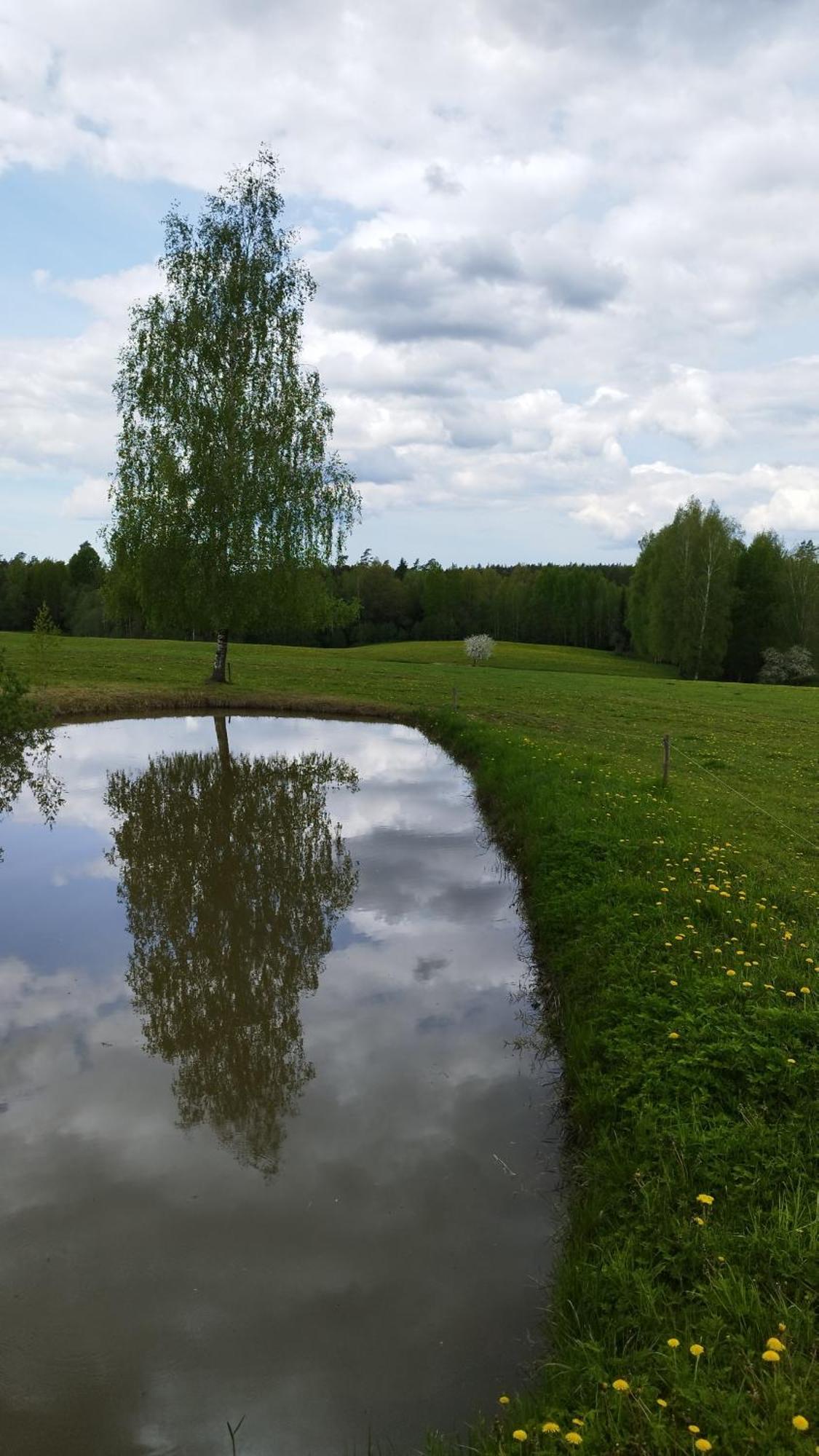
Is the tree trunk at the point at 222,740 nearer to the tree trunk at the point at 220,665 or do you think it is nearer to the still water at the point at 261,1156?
the tree trunk at the point at 220,665

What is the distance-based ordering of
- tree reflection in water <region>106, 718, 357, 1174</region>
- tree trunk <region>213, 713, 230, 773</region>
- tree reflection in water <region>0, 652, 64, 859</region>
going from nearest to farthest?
tree reflection in water <region>106, 718, 357, 1174</region> < tree reflection in water <region>0, 652, 64, 859</region> < tree trunk <region>213, 713, 230, 773</region>

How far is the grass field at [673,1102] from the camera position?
3572 millimetres

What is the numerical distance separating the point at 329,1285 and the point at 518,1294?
1050 mm

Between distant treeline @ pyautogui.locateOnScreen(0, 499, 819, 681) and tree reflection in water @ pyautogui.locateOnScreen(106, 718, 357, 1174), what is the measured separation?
54.8 feet

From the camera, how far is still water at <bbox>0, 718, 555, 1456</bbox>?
4.09m

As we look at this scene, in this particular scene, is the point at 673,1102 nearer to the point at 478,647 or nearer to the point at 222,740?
the point at 222,740

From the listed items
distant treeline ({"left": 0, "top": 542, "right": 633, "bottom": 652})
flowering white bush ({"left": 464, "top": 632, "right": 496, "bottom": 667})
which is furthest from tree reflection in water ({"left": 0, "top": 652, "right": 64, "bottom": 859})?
distant treeline ({"left": 0, "top": 542, "right": 633, "bottom": 652})

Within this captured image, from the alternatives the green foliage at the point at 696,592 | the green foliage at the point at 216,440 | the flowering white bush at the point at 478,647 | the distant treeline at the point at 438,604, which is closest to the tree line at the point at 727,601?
the green foliage at the point at 696,592

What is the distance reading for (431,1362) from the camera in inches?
167

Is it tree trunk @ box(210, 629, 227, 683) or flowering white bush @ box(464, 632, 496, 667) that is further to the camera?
flowering white bush @ box(464, 632, 496, 667)

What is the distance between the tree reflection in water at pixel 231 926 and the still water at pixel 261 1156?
0.04 m

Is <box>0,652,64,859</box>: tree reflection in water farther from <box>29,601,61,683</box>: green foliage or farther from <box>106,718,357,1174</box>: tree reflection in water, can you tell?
<box>29,601,61,683</box>: green foliage

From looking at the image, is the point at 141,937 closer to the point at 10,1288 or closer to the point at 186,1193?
the point at 186,1193

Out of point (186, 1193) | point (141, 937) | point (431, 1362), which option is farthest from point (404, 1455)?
point (141, 937)
